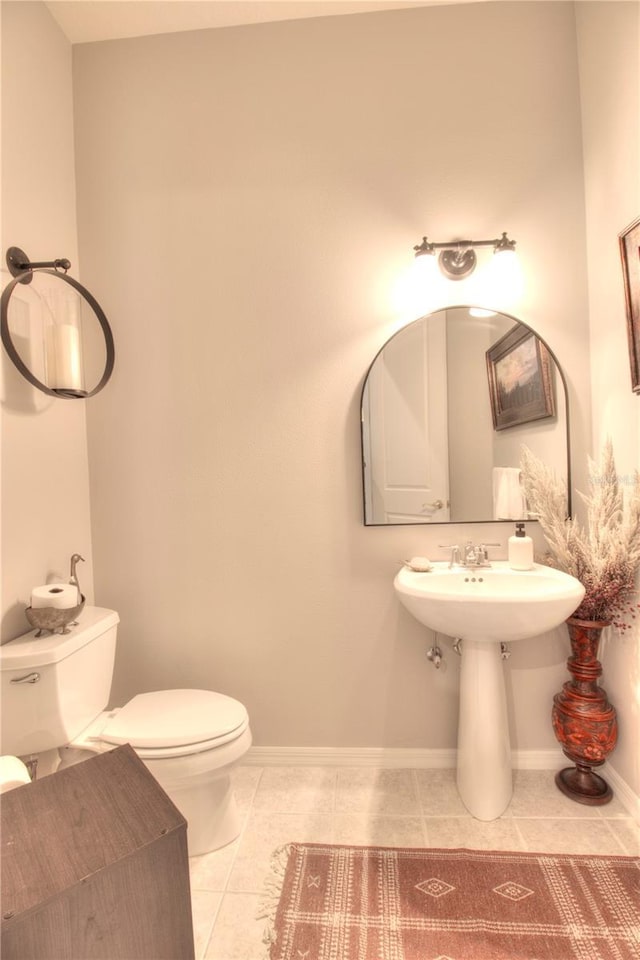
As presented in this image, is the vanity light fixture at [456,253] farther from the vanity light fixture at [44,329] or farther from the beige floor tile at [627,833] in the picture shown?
the beige floor tile at [627,833]

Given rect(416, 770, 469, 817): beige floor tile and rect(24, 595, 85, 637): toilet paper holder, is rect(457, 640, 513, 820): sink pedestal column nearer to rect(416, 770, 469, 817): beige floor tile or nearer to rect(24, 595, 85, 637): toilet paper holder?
rect(416, 770, 469, 817): beige floor tile

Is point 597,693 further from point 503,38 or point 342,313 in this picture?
point 503,38

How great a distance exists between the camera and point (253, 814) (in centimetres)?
167

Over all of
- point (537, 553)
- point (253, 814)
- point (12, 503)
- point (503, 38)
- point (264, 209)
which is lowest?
point (253, 814)

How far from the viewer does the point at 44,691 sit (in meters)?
1.39

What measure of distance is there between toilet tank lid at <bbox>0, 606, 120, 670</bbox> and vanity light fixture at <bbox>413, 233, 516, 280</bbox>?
65.5 inches

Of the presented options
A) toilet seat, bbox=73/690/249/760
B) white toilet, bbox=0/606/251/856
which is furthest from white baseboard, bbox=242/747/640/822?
toilet seat, bbox=73/690/249/760

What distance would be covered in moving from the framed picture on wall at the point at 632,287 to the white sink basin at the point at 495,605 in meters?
0.66

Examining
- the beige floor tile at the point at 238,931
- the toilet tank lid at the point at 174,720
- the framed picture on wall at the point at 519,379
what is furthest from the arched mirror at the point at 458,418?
the beige floor tile at the point at 238,931

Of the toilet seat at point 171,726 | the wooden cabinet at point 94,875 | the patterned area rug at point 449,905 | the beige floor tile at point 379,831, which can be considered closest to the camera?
the wooden cabinet at point 94,875

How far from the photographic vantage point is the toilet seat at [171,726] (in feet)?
4.65

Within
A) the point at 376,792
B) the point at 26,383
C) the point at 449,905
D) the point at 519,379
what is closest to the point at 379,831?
the point at 376,792

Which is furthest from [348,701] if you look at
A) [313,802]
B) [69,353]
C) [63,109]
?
[63,109]

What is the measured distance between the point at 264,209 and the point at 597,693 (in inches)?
82.4
